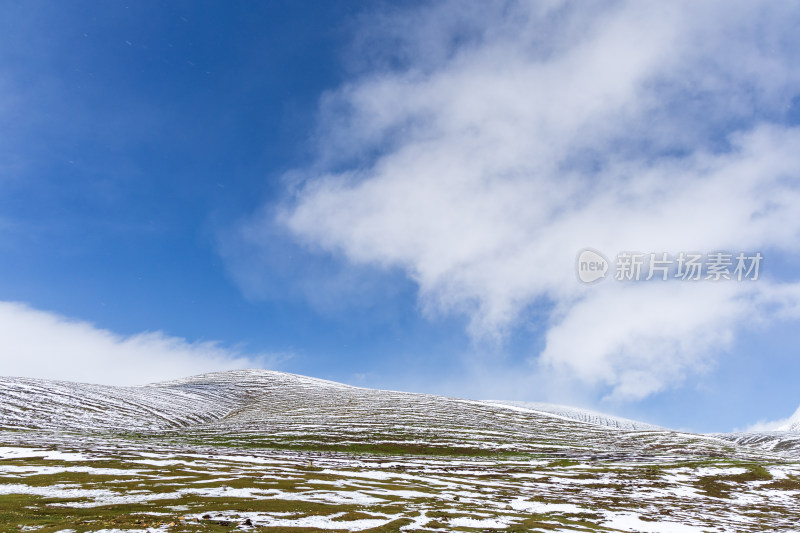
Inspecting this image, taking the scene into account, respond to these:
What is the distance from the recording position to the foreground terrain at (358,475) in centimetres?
3569

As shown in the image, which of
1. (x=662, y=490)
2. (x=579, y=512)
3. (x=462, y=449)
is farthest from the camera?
(x=462, y=449)

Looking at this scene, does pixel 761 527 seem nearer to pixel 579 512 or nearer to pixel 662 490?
pixel 579 512

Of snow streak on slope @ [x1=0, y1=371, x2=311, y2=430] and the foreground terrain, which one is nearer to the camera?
the foreground terrain

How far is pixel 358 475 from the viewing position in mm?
61438

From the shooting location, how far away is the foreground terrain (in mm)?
35688

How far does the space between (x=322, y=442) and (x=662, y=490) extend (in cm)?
6949

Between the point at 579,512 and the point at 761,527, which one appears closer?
the point at 761,527

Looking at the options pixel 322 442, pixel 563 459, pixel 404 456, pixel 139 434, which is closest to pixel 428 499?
pixel 404 456

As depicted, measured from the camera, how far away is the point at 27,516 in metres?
31.6

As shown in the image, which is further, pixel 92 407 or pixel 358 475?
pixel 92 407

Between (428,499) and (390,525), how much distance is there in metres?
13.9

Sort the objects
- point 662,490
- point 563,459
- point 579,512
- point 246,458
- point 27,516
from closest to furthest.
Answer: point 27,516
point 579,512
point 662,490
point 246,458
point 563,459

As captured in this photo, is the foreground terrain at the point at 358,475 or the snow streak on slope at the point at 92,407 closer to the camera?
the foreground terrain at the point at 358,475

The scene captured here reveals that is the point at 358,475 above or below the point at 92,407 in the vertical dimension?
above
